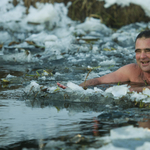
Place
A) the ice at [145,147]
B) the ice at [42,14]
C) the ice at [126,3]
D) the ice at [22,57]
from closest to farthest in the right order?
the ice at [145,147] < the ice at [22,57] < the ice at [42,14] < the ice at [126,3]

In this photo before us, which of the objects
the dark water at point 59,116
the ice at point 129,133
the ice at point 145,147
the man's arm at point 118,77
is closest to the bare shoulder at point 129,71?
the man's arm at point 118,77

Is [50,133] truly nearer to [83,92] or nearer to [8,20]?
[83,92]

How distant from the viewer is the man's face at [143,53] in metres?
3.69

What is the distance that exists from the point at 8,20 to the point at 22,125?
7.74m

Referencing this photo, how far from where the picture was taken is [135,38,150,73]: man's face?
369cm

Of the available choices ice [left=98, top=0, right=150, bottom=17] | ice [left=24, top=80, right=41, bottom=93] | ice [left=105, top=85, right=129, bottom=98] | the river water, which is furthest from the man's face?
ice [left=98, top=0, right=150, bottom=17]

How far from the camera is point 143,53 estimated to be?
12.1ft

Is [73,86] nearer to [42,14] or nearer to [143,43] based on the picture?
[143,43]

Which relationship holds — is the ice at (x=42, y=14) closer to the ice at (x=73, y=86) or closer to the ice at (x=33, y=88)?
the ice at (x=33, y=88)

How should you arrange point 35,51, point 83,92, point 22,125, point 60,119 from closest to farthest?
point 22,125 → point 60,119 → point 83,92 → point 35,51

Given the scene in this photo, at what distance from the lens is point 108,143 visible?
175 centimetres

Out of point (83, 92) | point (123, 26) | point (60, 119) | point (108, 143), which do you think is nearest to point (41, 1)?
point (123, 26)

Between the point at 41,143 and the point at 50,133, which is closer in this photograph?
the point at 41,143

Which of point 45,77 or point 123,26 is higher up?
point 123,26
